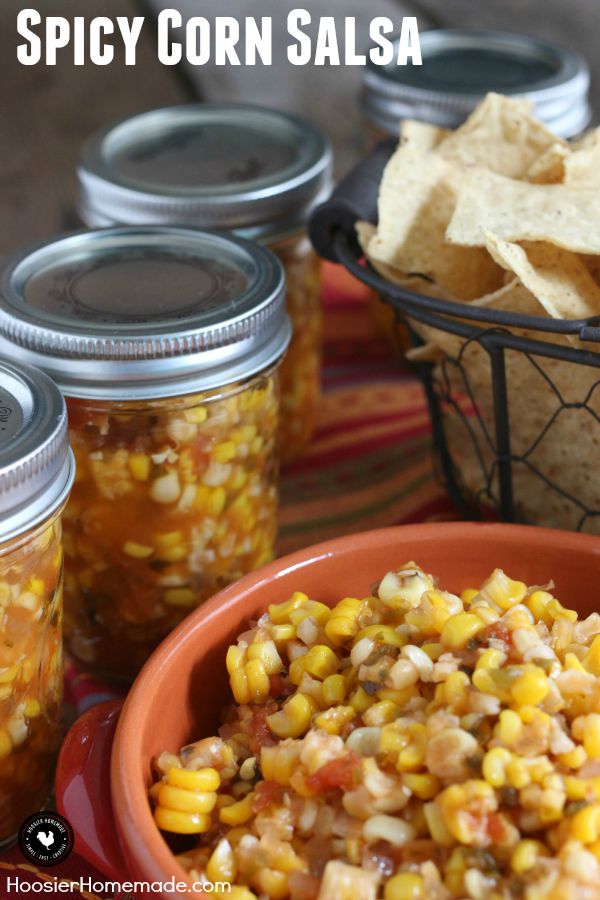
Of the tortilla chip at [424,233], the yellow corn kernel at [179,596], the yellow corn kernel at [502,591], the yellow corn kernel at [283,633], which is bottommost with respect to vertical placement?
the yellow corn kernel at [179,596]

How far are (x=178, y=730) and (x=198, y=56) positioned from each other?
209cm

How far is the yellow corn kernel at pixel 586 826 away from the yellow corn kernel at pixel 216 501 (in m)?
0.49

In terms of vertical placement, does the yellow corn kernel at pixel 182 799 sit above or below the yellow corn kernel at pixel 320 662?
below

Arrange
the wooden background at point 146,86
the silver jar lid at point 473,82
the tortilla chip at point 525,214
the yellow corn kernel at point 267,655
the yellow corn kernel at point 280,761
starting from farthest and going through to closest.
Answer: the wooden background at point 146,86
the silver jar lid at point 473,82
the tortilla chip at point 525,214
the yellow corn kernel at point 267,655
the yellow corn kernel at point 280,761

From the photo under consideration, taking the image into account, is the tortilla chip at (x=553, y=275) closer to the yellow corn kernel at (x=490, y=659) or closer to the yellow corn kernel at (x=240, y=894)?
the yellow corn kernel at (x=490, y=659)

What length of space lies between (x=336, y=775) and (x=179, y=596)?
0.37 m

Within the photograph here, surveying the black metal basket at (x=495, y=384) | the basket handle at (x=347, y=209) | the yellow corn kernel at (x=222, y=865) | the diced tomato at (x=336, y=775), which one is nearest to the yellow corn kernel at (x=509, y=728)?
the diced tomato at (x=336, y=775)

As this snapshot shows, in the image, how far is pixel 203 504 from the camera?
1075 mm

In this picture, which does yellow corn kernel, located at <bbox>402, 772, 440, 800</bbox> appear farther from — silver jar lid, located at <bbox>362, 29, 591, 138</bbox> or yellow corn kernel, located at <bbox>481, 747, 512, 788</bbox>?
silver jar lid, located at <bbox>362, 29, 591, 138</bbox>

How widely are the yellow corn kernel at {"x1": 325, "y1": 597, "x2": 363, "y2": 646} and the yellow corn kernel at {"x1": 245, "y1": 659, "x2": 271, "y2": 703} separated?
64 millimetres

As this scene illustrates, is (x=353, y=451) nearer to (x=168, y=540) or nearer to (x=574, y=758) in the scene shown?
(x=168, y=540)

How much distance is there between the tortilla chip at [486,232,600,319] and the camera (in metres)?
1.06

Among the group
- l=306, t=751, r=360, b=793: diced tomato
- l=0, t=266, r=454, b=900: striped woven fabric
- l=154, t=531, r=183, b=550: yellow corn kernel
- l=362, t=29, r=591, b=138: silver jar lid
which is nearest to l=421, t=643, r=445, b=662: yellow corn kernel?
l=306, t=751, r=360, b=793: diced tomato

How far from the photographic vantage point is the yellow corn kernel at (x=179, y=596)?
3.61 feet
